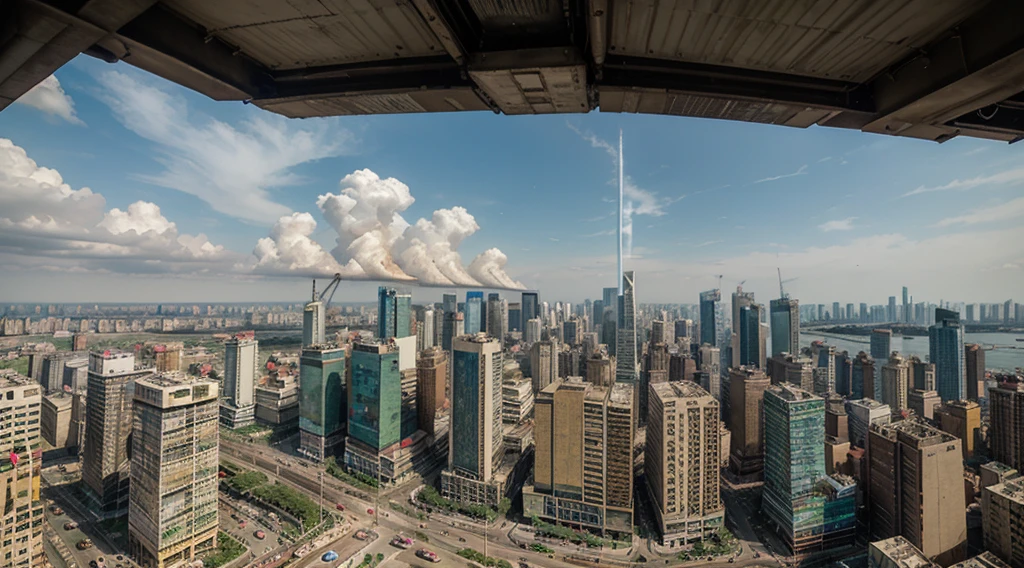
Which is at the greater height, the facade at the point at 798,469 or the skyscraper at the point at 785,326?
the skyscraper at the point at 785,326

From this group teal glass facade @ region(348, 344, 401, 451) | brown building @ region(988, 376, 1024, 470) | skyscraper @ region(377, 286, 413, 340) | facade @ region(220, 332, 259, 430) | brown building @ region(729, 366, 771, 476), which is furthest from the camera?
skyscraper @ region(377, 286, 413, 340)

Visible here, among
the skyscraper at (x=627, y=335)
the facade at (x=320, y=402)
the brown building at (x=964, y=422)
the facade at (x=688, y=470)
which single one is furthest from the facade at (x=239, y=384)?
the brown building at (x=964, y=422)

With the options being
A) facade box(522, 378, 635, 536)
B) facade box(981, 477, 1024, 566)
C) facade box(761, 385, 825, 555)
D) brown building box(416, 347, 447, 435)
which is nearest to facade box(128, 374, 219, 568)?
brown building box(416, 347, 447, 435)

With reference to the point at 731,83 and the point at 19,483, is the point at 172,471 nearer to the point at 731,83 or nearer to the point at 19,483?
the point at 19,483

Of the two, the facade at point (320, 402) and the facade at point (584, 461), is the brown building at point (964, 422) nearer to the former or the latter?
the facade at point (584, 461)

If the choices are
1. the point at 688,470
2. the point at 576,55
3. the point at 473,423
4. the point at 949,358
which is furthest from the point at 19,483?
the point at 949,358

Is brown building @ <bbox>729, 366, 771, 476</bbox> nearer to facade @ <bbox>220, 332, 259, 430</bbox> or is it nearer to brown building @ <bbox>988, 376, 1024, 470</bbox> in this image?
brown building @ <bbox>988, 376, 1024, 470</bbox>
